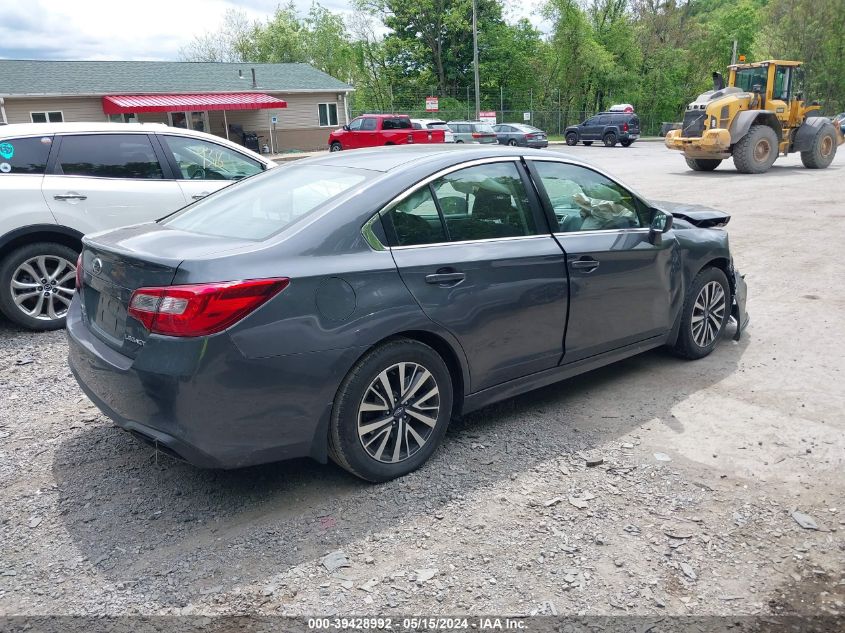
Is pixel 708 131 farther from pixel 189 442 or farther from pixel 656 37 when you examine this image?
pixel 656 37

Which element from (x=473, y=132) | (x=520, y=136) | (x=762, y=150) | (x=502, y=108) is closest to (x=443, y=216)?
(x=762, y=150)

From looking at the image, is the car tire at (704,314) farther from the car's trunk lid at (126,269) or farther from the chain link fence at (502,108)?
the chain link fence at (502,108)

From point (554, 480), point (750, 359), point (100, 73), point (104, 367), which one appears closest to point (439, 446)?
point (554, 480)

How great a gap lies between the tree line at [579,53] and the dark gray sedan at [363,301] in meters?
49.7

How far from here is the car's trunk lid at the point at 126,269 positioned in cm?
315

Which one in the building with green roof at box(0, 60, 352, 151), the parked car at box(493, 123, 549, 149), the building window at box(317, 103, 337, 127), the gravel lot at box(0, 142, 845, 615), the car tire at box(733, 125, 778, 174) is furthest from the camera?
the building window at box(317, 103, 337, 127)

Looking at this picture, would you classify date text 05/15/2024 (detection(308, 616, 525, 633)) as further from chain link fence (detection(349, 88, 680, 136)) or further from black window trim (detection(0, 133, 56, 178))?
chain link fence (detection(349, 88, 680, 136))

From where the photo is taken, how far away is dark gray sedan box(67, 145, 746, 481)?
3057 millimetres

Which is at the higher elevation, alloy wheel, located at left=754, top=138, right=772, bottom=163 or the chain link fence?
the chain link fence

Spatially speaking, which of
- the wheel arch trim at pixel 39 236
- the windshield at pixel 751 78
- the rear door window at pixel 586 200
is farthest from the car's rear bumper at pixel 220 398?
the windshield at pixel 751 78

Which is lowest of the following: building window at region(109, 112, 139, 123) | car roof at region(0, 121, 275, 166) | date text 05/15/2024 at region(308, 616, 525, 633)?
date text 05/15/2024 at region(308, 616, 525, 633)

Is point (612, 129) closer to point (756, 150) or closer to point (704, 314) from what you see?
point (756, 150)

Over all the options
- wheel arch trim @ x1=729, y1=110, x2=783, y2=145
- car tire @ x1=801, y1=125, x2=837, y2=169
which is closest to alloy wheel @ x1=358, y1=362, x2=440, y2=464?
wheel arch trim @ x1=729, y1=110, x2=783, y2=145

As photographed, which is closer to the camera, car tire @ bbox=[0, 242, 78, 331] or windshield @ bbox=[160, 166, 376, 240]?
windshield @ bbox=[160, 166, 376, 240]
